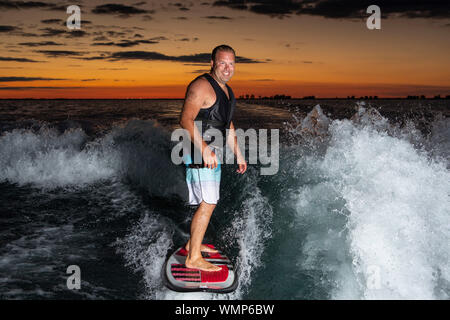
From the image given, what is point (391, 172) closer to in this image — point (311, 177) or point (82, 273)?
point (311, 177)

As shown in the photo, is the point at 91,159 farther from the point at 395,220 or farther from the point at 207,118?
the point at 395,220

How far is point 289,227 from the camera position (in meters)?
5.18

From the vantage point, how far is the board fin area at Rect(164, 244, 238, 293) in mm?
3709

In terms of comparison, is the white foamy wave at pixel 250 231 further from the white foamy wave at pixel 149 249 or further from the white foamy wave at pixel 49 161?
the white foamy wave at pixel 49 161

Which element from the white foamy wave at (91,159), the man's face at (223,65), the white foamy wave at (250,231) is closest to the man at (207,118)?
the man's face at (223,65)

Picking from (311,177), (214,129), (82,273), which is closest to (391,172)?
(311,177)

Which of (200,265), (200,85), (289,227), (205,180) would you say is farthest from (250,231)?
(200,85)

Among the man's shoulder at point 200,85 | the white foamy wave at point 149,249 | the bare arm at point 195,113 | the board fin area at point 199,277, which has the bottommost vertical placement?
the white foamy wave at point 149,249

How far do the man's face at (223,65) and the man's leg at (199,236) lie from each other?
152 cm

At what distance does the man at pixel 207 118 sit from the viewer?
131 inches

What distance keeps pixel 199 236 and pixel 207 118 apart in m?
1.47

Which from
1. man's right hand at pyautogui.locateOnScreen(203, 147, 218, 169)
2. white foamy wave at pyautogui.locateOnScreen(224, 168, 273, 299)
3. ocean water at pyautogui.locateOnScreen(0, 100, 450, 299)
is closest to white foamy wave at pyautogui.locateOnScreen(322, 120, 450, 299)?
ocean water at pyautogui.locateOnScreen(0, 100, 450, 299)

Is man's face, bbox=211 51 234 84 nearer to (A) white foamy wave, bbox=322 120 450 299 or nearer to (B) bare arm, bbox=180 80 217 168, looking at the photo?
(B) bare arm, bbox=180 80 217 168

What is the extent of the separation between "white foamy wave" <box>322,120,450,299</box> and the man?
6.26 feet
